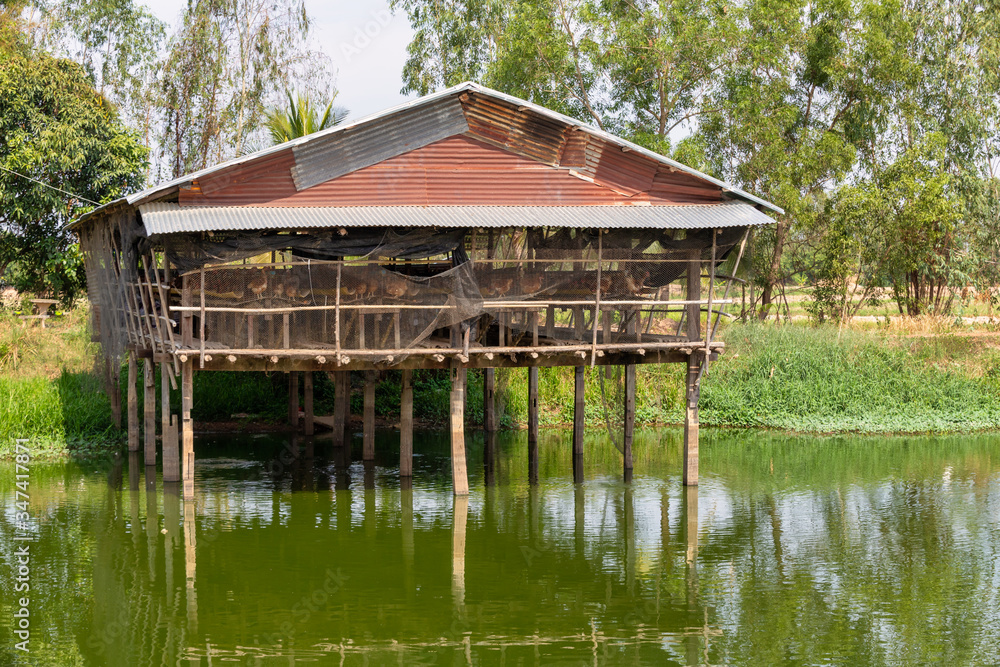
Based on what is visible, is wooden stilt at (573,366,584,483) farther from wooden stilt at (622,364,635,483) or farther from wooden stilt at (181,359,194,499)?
wooden stilt at (181,359,194,499)

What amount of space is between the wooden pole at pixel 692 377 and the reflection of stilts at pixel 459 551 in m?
3.54

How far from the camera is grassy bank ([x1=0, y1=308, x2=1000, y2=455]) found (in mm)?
22672

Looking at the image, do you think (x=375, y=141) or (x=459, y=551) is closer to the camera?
(x=459, y=551)

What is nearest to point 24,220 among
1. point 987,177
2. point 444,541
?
point 444,541

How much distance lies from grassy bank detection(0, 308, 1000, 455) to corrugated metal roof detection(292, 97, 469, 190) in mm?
7920

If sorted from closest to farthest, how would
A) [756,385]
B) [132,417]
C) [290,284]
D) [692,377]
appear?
1. [290,284]
2. [692,377]
3. [132,417]
4. [756,385]

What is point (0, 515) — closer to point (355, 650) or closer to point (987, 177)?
point (355, 650)

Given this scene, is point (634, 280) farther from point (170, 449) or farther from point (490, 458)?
point (170, 449)

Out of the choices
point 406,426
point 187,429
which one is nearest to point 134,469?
point 187,429

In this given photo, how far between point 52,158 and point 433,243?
1268cm

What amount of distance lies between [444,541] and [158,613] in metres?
4.01

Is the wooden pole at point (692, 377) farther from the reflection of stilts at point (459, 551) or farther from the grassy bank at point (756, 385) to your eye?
the grassy bank at point (756, 385)

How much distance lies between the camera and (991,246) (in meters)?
34.2

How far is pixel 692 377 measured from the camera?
1622cm
